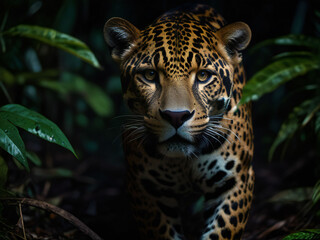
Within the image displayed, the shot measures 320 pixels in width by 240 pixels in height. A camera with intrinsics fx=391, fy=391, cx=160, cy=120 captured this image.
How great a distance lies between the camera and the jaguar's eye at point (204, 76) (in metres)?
3.02

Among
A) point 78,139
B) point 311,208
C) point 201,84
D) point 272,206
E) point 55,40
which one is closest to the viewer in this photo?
point 201,84

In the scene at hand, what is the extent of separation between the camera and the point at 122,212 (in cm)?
502

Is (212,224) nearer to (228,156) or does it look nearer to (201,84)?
(228,156)

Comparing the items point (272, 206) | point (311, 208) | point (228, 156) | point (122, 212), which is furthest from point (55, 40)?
point (272, 206)

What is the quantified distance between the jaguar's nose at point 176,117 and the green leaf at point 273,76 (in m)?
0.60

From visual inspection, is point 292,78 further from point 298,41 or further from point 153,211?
point 153,211

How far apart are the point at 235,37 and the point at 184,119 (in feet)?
2.92

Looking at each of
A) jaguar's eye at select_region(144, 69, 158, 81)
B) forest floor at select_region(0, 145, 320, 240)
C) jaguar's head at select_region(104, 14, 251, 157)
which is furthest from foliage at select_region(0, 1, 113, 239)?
jaguar's eye at select_region(144, 69, 158, 81)

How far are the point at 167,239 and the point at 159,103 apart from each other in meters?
1.30

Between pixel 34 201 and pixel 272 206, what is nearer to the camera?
pixel 34 201

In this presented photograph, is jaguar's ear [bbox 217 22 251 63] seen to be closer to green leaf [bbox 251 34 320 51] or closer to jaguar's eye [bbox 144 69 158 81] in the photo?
jaguar's eye [bbox 144 69 158 81]

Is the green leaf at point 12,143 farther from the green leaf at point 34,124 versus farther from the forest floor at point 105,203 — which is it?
the forest floor at point 105,203

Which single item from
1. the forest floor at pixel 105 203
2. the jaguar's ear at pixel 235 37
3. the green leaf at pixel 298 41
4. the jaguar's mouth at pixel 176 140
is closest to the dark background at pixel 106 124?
the forest floor at pixel 105 203

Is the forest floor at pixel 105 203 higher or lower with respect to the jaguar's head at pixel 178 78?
lower
